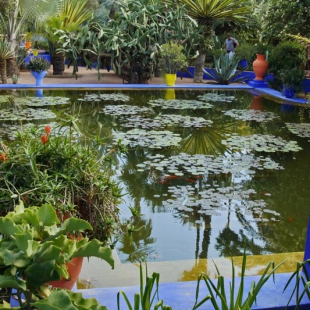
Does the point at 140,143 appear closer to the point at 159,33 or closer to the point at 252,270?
the point at 252,270

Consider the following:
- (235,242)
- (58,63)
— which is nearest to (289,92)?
(58,63)

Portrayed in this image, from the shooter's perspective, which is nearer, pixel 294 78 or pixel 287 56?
pixel 294 78

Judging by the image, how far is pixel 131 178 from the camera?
577cm

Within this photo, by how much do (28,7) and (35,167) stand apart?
10.9 m

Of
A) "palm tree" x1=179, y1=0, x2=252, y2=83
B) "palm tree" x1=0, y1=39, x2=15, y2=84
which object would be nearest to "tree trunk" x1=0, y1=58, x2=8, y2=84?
"palm tree" x1=0, y1=39, x2=15, y2=84

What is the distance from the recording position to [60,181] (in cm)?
268

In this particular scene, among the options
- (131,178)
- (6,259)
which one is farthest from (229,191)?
(6,259)

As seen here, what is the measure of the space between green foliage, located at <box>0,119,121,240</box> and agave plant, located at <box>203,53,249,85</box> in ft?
39.9

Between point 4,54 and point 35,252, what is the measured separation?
11.9 m

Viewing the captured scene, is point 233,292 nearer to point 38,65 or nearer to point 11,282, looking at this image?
point 11,282

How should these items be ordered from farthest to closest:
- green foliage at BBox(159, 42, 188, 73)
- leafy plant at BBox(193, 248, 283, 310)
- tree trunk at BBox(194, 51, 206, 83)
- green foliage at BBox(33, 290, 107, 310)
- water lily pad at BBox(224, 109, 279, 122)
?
1. tree trunk at BBox(194, 51, 206, 83)
2. green foliage at BBox(159, 42, 188, 73)
3. water lily pad at BBox(224, 109, 279, 122)
4. leafy plant at BBox(193, 248, 283, 310)
5. green foliage at BBox(33, 290, 107, 310)

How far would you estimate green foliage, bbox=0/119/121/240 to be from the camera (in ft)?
8.49

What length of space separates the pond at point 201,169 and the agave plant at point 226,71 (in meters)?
3.42

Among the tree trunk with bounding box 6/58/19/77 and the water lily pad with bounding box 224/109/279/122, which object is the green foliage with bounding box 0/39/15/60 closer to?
the tree trunk with bounding box 6/58/19/77
